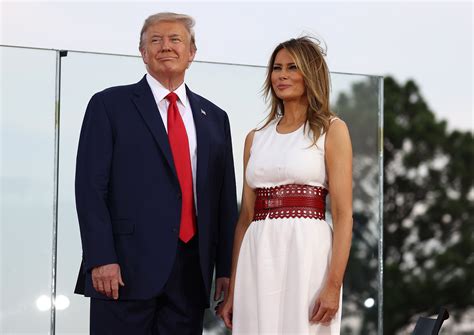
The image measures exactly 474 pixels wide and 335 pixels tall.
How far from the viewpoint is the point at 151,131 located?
340cm

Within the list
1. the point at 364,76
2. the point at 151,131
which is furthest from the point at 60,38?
the point at 151,131

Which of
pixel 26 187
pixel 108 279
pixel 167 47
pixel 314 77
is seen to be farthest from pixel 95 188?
pixel 26 187

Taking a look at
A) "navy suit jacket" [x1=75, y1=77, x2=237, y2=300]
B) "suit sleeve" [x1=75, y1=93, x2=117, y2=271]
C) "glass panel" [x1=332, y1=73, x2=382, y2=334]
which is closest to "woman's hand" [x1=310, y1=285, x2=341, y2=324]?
"navy suit jacket" [x1=75, y1=77, x2=237, y2=300]

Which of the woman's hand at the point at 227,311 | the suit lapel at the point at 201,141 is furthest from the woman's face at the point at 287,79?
the woman's hand at the point at 227,311

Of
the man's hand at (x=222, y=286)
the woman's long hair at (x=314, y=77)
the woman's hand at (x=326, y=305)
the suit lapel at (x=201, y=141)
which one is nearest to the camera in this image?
the woman's hand at (x=326, y=305)

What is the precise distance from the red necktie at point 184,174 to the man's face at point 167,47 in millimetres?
167

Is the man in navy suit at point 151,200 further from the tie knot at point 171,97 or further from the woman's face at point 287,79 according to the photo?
the woman's face at point 287,79

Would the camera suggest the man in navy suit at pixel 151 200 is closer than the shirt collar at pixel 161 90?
Yes

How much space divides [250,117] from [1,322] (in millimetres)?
1235

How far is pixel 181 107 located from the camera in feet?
11.6

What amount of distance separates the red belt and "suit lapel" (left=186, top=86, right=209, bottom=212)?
0.24m

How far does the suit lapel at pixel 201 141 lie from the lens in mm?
3426

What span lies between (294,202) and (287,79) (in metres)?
0.38

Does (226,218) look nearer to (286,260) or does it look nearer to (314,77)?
(286,260)
